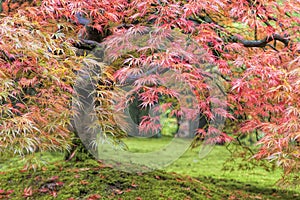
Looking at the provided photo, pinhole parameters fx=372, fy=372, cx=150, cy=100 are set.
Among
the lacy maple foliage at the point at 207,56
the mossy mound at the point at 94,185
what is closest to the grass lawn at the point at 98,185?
the mossy mound at the point at 94,185

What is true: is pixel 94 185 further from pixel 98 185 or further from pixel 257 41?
pixel 257 41

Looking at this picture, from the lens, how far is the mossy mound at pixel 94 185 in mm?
3197

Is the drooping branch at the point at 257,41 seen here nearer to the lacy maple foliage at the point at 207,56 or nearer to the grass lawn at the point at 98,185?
the lacy maple foliage at the point at 207,56

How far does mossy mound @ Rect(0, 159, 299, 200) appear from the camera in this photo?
320 cm

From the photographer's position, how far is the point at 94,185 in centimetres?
327

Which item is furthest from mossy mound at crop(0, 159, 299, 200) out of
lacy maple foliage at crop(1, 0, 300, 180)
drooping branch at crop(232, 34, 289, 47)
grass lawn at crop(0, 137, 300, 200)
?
drooping branch at crop(232, 34, 289, 47)

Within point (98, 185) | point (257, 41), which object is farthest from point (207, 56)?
point (98, 185)

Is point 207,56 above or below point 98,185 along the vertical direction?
above

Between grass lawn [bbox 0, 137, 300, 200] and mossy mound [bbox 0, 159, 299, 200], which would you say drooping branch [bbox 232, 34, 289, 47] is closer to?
grass lawn [bbox 0, 137, 300, 200]

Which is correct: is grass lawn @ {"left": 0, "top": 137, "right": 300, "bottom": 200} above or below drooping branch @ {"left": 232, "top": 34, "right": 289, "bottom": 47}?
below

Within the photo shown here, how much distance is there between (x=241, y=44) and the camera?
2934 millimetres

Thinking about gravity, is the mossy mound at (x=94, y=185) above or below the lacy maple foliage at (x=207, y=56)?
below

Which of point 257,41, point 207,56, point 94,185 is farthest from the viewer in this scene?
point 94,185

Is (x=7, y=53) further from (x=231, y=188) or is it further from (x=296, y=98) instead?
(x=231, y=188)
